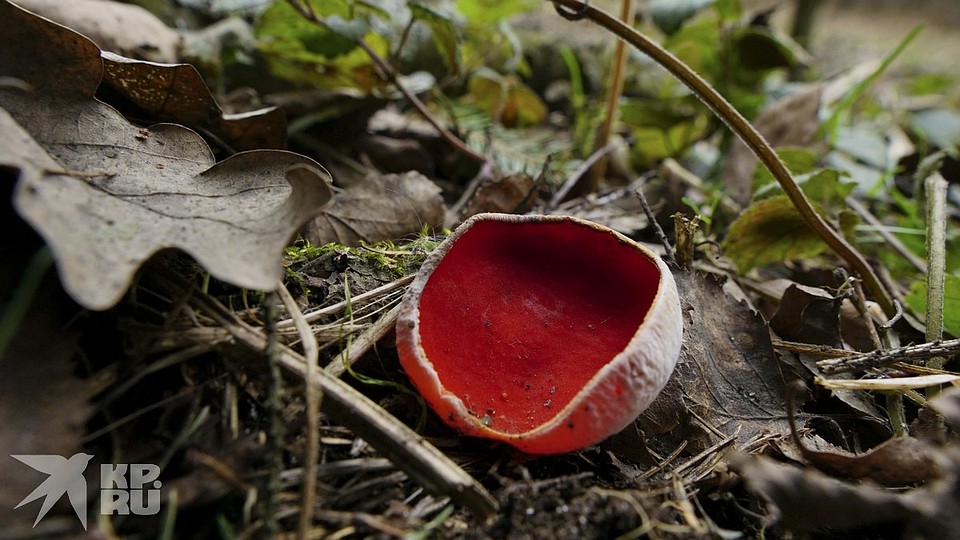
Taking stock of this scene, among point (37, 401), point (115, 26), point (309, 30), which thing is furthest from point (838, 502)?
point (115, 26)

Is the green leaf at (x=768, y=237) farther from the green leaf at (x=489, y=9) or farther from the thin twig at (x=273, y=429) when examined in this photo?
the thin twig at (x=273, y=429)

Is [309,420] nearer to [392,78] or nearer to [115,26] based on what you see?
[392,78]

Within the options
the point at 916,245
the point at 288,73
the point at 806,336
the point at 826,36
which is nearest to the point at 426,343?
the point at 806,336

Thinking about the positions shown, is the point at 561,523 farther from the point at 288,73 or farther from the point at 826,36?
the point at 826,36

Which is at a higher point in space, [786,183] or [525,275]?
[786,183]

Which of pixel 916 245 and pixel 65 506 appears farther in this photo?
pixel 916 245

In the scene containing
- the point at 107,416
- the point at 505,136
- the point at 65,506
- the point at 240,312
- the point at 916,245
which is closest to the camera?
the point at 65,506

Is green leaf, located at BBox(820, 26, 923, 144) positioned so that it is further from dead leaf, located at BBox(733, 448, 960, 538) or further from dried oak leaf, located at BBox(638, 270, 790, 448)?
dead leaf, located at BBox(733, 448, 960, 538)

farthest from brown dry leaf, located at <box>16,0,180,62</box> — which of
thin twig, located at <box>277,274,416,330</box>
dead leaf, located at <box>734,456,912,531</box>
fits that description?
dead leaf, located at <box>734,456,912,531</box>
